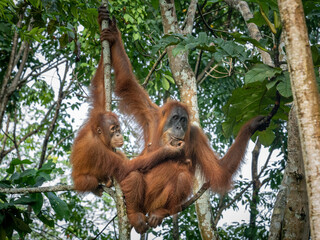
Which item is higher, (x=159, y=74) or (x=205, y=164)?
(x=159, y=74)

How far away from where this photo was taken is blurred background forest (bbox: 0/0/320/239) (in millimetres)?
3564

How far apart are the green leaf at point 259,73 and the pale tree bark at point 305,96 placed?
93cm

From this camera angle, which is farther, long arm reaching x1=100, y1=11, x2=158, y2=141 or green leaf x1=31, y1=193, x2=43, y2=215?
long arm reaching x1=100, y1=11, x2=158, y2=141

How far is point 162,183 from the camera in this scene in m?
4.18

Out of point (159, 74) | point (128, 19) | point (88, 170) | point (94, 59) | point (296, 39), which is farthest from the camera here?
point (94, 59)

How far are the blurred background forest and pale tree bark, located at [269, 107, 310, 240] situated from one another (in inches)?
1.0

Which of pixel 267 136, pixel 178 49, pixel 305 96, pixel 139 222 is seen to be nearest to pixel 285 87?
pixel 178 49

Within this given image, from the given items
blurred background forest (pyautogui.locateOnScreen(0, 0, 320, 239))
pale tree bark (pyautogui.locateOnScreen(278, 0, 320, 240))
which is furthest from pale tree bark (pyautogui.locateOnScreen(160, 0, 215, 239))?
pale tree bark (pyautogui.locateOnScreen(278, 0, 320, 240))

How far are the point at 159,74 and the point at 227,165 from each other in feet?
8.34

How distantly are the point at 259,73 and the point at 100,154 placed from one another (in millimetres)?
1782

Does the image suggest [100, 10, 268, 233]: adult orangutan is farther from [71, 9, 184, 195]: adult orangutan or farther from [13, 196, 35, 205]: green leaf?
[13, 196, 35, 205]: green leaf

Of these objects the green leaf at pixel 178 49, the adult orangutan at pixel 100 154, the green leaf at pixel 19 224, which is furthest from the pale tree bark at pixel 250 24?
the green leaf at pixel 19 224

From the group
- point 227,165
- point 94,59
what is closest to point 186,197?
point 227,165

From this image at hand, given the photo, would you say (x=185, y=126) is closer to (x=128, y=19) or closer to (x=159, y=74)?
(x=159, y=74)
